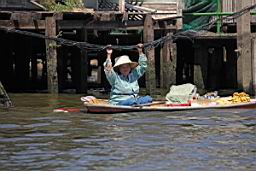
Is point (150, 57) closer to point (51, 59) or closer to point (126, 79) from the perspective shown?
point (51, 59)

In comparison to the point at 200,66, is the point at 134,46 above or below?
above

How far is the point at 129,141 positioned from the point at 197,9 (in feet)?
47.0

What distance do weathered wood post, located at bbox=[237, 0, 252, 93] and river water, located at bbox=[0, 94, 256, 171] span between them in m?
4.54

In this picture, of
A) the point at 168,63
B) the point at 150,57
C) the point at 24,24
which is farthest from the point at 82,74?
the point at 168,63

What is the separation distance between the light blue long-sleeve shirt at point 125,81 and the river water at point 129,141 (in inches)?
25.7

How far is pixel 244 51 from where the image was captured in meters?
20.3

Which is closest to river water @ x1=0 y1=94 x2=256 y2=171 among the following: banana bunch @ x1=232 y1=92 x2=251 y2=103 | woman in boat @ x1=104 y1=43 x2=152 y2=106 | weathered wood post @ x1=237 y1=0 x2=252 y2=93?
banana bunch @ x1=232 y1=92 x2=251 y2=103

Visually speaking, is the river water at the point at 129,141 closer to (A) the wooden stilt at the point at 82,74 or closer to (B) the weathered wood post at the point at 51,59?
(B) the weathered wood post at the point at 51,59

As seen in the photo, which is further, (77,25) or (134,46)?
(77,25)

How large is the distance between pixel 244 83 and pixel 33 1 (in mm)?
6994

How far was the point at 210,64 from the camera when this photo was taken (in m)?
26.3

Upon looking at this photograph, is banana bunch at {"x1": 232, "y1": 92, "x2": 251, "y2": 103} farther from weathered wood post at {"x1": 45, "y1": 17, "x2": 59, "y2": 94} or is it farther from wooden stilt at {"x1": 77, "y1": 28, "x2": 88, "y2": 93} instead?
wooden stilt at {"x1": 77, "y1": 28, "x2": 88, "y2": 93}

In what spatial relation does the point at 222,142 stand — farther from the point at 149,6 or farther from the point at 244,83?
the point at 149,6

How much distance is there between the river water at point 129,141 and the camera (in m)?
9.84
